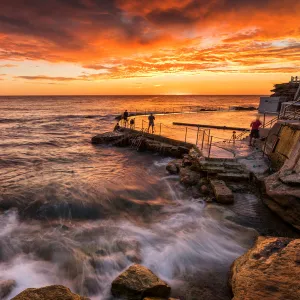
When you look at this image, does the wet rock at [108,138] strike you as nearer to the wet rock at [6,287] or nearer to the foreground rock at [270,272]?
the wet rock at [6,287]

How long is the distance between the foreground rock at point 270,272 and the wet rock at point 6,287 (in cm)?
593

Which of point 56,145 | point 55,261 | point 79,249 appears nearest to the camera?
point 55,261

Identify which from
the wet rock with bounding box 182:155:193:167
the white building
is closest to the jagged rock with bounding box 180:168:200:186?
the wet rock with bounding box 182:155:193:167

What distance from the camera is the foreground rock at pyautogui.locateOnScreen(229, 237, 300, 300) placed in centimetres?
468

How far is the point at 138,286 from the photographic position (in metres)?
5.84

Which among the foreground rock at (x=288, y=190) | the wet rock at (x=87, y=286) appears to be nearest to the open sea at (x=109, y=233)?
the wet rock at (x=87, y=286)

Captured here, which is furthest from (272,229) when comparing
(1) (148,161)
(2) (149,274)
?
(1) (148,161)

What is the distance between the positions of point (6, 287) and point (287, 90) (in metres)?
49.7

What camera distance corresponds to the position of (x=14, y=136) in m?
33.6

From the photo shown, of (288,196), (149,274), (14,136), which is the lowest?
(14,136)

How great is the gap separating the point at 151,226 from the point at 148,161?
1044 cm

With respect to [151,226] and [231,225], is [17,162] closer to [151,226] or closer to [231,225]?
[151,226]

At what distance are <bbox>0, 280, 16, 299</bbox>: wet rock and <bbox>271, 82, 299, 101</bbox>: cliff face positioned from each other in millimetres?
46575

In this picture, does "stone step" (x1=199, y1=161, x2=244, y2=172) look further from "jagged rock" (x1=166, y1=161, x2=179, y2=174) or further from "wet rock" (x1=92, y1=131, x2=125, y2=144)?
"wet rock" (x1=92, y1=131, x2=125, y2=144)
